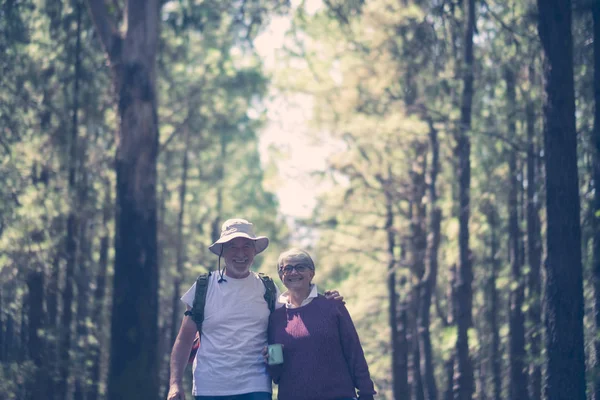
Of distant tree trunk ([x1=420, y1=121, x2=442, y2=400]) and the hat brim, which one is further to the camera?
distant tree trunk ([x1=420, y1=121, x2=442, y2=400])

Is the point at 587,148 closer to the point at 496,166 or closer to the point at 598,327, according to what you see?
the point at 598,327

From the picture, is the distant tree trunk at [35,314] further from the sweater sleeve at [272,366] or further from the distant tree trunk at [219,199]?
the sweater sleeve at [272,366]

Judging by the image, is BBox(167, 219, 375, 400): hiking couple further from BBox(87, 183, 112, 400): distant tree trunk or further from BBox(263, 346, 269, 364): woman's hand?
BBox(87, 183, 112, 400): distant tree trunk

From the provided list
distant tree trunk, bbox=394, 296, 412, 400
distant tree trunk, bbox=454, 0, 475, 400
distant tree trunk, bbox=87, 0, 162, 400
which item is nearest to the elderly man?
distant tree trunk, bbox=87, 0, 162, 400

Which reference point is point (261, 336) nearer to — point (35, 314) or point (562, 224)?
point (562, 224)

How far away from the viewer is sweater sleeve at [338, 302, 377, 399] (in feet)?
19.4

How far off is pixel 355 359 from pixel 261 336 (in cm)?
74

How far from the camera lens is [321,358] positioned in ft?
19.6

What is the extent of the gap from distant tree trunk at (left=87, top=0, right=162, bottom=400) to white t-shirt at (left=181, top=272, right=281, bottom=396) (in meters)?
4.55

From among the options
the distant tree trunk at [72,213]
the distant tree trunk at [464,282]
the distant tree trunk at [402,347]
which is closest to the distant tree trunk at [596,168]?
the distant tree trunk at [464,282]

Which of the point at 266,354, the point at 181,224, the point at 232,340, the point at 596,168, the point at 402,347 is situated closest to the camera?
the point at 266,354

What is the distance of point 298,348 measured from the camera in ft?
19.7

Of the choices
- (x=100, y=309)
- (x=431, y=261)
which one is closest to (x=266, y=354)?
(x=100, y=309)

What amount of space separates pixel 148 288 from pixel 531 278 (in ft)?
26.2
